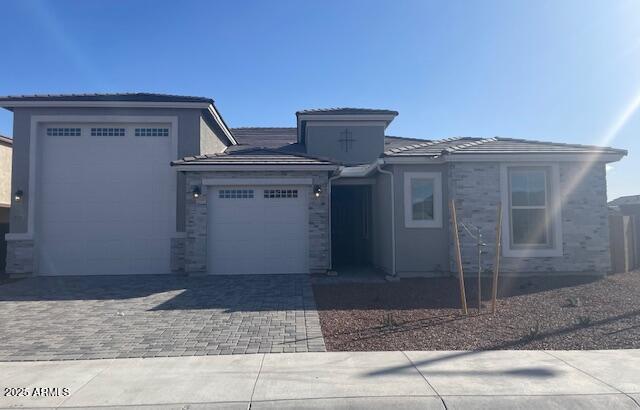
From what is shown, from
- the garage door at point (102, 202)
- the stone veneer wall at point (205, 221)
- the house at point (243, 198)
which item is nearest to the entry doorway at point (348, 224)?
the house at point (243, 198)

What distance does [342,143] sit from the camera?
16.5 m

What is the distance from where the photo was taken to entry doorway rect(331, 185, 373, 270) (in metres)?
16.0

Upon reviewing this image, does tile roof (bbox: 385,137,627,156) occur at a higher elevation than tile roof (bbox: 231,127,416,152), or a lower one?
lower

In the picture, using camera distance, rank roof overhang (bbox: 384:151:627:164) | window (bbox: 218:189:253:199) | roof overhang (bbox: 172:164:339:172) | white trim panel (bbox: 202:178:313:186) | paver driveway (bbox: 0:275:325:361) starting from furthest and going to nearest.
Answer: window (bbox: 218:189:253:199) → white trim panel (bbox: 202:178:313:186) → roof overhang (bbox: 172:164:339:172) → roof overhang (bbox: 384:151:627:164) → paver driveway (bbox: 0:275:325:361)

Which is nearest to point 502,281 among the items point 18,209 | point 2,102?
point 18,209

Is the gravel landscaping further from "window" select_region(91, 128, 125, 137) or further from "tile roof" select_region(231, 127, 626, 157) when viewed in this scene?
"window" select_region(91, 128, 125, 137)

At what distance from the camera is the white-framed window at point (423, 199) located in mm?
11336

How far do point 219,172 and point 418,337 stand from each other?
25.4 feet

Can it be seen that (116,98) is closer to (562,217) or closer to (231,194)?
(231,194)

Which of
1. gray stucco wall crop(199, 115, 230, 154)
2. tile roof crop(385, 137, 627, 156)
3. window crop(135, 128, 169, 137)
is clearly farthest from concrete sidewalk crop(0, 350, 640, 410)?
gray stucco wall crop(199, 115, 230, 154)

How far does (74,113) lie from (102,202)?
2851mm

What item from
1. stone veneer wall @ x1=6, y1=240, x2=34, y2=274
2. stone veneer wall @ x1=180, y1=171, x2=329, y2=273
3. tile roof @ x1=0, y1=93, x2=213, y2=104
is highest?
tile roof @ x1=0, y1=93, x2=213, y2=104

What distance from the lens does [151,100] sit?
13.2m

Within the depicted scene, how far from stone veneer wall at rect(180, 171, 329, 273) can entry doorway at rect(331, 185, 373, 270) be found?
12.2ft
